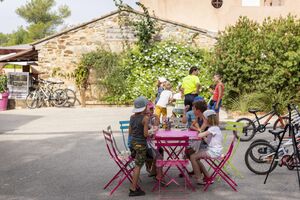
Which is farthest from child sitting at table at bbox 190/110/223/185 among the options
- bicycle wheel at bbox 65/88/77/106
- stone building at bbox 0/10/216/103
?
stone building at bbox 0/10/216/103

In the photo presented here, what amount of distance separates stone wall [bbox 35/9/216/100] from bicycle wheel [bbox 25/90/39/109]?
1393mm

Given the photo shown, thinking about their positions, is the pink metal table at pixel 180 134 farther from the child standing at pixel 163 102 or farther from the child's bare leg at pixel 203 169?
the child standing at pixel 163 102

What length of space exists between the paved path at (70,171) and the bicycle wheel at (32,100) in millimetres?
5886

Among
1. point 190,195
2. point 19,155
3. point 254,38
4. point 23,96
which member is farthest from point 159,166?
point 23,96

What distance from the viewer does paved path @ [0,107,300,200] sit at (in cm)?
680

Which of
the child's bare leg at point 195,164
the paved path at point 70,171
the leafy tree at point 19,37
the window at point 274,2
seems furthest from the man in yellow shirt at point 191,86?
the leafy tree at point 19,37

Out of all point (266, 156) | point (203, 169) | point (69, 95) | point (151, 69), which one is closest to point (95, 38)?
point (69, 95)

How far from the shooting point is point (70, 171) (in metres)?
8.35

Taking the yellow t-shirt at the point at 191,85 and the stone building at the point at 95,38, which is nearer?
the yellow t-shirt at the point at 191,85

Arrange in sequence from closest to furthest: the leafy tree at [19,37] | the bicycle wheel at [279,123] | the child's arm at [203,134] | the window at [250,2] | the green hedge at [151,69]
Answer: the child's arm at [203,134], the bicycle wheel at [279,123], the green hedge at [151,69], the window at [250,2], the leafy tree at [19,37]

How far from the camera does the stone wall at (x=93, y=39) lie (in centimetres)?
2156

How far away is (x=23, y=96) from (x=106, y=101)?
3682 mm

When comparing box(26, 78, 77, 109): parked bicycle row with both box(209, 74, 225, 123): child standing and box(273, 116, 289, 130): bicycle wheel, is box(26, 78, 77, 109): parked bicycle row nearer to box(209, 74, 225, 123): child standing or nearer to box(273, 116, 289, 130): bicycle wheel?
box(209, 74, 225, 123): child standing

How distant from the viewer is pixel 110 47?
856 inches
